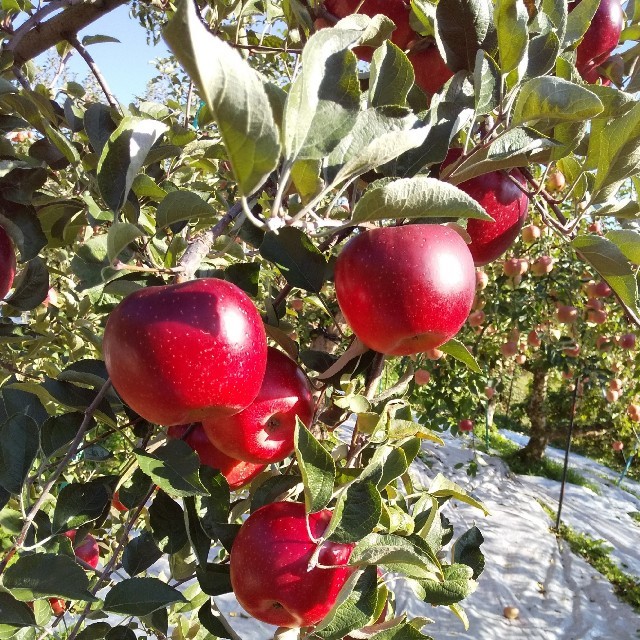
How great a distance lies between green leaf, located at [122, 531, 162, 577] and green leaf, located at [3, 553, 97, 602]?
0.18 m

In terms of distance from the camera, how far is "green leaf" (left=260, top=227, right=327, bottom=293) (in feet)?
1.83

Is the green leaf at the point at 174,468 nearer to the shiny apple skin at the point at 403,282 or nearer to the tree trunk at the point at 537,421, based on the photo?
the shiny apple skin at the point at 403,282

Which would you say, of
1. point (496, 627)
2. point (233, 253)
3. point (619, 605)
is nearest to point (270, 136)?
point (233, 253)

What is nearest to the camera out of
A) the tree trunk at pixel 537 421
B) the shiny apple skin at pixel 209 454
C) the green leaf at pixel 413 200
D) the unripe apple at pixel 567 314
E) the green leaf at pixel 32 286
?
the green leaf at pixel 413 200

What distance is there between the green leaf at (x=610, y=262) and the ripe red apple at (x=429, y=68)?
0.24 metres

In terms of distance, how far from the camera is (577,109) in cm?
48

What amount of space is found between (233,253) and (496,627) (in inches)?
152

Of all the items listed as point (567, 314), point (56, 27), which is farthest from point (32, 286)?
point (567, 314)

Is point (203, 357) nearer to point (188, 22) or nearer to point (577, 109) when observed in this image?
point (188, 22)

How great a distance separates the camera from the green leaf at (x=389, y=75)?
0.48 metres

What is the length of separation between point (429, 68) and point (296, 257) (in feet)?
0.97

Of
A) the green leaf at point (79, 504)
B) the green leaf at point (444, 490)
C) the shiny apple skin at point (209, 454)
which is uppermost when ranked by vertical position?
the shiny apple skin at point (209, 454)

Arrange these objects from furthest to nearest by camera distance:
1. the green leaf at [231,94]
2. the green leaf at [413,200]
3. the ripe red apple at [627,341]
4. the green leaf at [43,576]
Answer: the ripe red apple at [627,341] → the green leaf at [43,576] → the green leaf at [413,200] → the green leaf at [231,94]

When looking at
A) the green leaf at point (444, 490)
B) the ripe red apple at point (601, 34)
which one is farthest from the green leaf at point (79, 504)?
the ripe red apple at point (601, 34)
